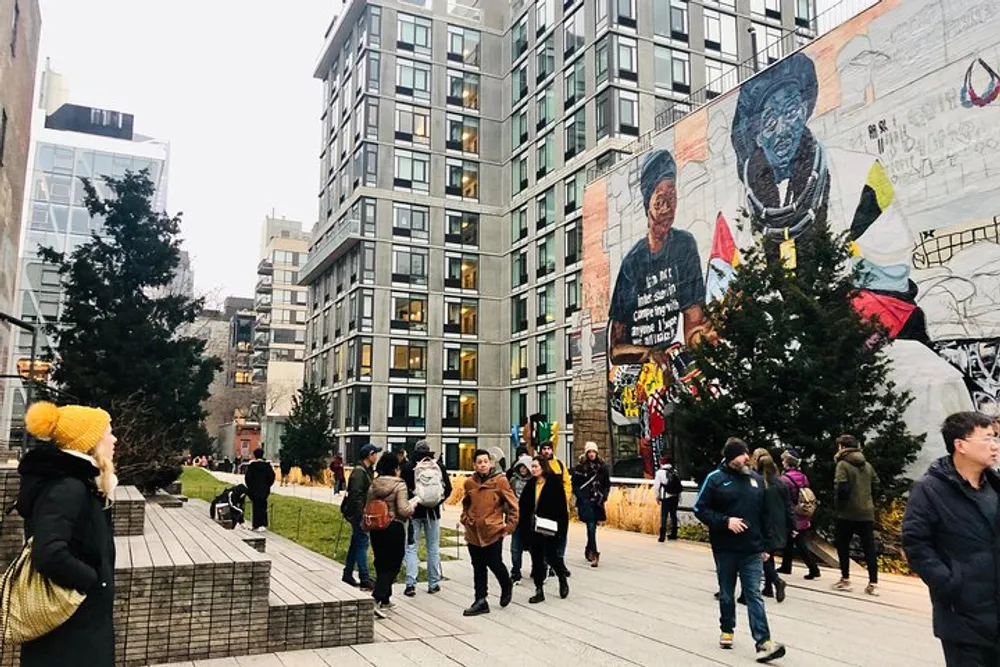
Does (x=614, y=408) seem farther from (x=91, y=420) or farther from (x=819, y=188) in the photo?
(x=91, y=420)

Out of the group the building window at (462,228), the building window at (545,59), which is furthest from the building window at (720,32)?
the building window at (462,228)

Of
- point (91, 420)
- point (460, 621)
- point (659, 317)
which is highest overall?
point (659, 317)

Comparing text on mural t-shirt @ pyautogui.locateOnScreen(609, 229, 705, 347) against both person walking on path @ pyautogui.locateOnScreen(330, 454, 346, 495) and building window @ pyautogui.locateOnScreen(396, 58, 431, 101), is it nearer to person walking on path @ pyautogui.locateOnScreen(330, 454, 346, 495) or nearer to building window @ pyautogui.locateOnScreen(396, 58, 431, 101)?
person walking on path @ pyautogui.locateOnScreen(330, 454, 346, 495)

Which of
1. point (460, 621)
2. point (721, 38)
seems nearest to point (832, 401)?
point (460, 621)

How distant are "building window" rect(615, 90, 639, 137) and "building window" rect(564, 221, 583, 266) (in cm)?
608

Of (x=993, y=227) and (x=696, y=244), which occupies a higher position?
(x=696, y=244)

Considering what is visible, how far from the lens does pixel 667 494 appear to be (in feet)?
54.7

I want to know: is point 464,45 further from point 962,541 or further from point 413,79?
point 962,541

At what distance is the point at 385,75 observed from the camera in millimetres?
54438

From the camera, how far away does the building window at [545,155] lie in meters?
49.4

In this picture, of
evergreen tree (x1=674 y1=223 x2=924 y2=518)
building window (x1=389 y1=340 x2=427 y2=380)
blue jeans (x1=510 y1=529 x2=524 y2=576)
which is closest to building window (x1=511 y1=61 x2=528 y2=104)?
building window (x1=389 y1=340 x2=427 y2=380)

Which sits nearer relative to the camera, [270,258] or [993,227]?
[993,227]

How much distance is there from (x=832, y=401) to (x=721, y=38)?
38829 mm

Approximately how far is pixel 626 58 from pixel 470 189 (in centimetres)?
1579
